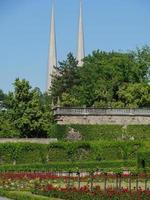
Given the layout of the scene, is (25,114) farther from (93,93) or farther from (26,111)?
(93,93)

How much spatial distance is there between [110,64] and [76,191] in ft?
163

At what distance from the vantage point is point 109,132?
60781mm

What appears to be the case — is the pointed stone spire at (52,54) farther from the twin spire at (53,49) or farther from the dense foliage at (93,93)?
the dense foliage at (93,93)

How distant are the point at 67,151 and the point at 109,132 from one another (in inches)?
295

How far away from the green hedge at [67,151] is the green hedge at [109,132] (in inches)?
179

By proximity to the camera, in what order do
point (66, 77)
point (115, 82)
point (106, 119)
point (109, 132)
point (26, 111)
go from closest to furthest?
1. point (26, 111)
2. point (109, 132)
3. point (106, 119)
4. point (115, 82)
5. point (66, 77)

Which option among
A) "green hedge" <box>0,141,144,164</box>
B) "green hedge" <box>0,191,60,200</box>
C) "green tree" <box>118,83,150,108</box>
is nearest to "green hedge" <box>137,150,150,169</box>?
"green hedge" <box>0,141,144,164</box>

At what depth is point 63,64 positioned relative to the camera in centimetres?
9112

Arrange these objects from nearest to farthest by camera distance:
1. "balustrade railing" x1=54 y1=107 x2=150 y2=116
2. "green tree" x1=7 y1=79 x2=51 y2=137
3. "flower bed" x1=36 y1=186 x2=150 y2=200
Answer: "flower bed" x1=36 y1=186 x2=150 y2=200
"green tree" x1=7 y1=79 x2=51 y2=137
"balustrade railing" x1=54 y1=107 x2=150 y2=116

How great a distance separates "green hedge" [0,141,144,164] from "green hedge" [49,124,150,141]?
4542 millimetres

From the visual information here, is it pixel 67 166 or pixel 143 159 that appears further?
pixel 67 166

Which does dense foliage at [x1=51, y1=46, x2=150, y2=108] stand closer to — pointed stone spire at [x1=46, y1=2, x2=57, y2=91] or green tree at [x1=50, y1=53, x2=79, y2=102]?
green tree at [x1=50, y1=53, x2=79, y2=102]

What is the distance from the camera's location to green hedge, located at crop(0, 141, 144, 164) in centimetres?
5275

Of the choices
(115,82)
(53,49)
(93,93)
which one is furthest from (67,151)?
(53,49)
